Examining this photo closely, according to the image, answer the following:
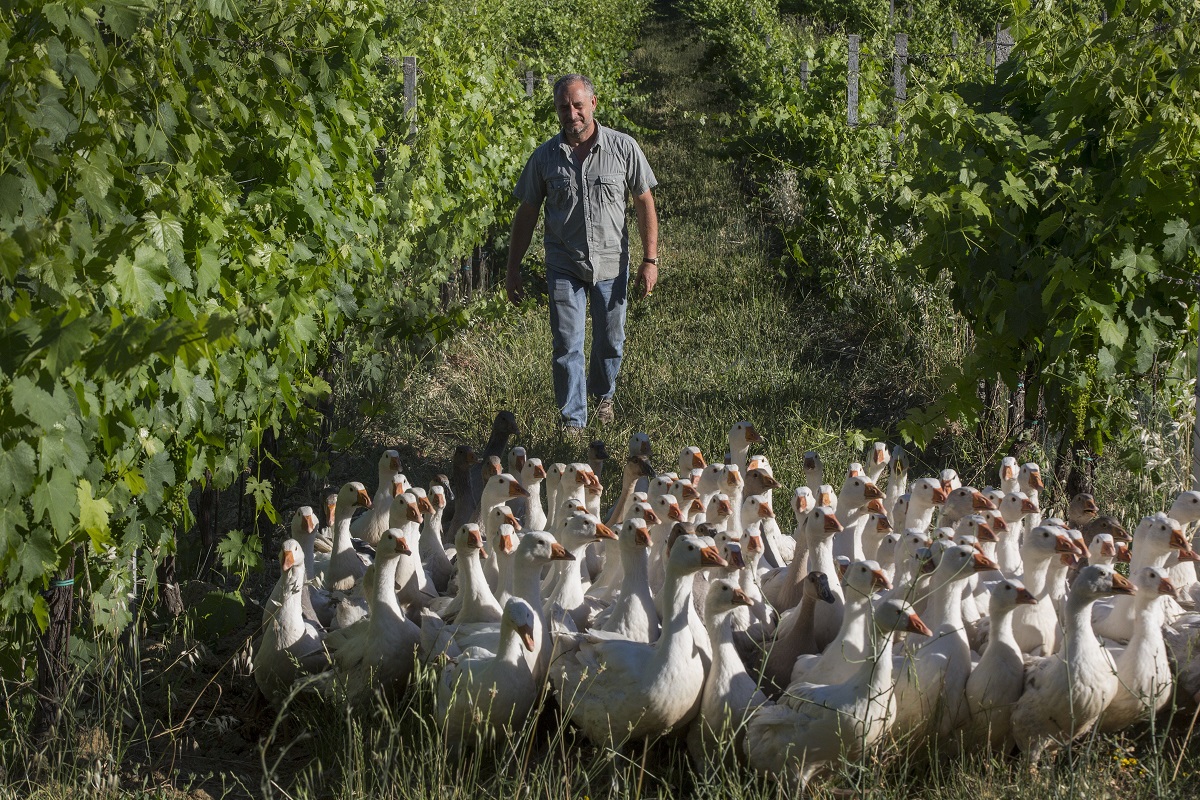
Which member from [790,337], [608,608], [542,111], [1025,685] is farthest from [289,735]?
[542,111]

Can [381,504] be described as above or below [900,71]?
below

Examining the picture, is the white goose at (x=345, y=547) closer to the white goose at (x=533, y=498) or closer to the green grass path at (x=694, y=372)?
the white goose at (x=533, y=498)

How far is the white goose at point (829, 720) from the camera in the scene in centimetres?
318

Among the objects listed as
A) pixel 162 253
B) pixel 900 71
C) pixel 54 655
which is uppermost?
pixel 900 71

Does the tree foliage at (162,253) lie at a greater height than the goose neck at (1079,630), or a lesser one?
greater

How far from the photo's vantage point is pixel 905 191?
17.7 ft

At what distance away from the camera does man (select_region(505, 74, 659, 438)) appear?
22.8ft

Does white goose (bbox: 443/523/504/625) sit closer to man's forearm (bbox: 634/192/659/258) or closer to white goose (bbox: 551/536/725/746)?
white goose (bbox: 551/536/725/746)

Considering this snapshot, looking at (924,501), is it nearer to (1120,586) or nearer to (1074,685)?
(1120,586)

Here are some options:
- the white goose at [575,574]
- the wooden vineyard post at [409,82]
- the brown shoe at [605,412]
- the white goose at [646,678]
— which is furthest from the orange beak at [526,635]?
the wooden vineyard post at [409,82]

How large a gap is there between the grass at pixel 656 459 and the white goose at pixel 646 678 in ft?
0.36

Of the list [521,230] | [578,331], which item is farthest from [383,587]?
[521,230]

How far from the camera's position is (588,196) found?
6953mm

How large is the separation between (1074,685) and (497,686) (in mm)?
1615
